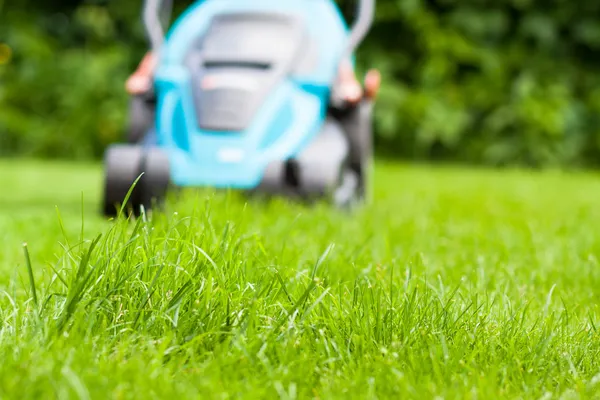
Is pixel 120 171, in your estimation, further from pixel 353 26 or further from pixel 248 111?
pixel 353 26

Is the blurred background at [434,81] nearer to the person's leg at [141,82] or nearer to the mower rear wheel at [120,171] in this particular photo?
the person's leg at [141,82]

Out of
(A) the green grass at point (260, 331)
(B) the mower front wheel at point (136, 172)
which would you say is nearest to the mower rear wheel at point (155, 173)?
(B) the mower front wheel at point (136, 172)

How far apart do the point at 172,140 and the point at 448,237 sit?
920 mm

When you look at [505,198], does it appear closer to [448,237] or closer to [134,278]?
[448,237]

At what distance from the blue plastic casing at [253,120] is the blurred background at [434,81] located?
158 inches

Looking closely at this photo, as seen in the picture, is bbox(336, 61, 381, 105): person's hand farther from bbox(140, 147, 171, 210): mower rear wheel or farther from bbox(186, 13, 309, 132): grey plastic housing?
bbox(140, 147, 171, 210): mower rear wheel

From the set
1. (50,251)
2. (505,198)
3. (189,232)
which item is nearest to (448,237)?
(50,251)

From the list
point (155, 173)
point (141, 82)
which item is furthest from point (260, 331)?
point (141, 82)

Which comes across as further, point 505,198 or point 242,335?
point 505,198

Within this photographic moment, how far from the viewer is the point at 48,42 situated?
7.56 metres

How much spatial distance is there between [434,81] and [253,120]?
475 cm

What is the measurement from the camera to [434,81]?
7129mm

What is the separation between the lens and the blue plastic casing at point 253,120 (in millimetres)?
2543

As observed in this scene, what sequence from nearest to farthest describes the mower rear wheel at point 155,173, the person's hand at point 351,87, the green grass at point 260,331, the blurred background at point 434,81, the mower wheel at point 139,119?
the green grass at point 260,331, the mower rear wheel at point 155,173, the person's hand at point 351,87, the mower wheel at point 139,119, the blurred background at point 434,81
